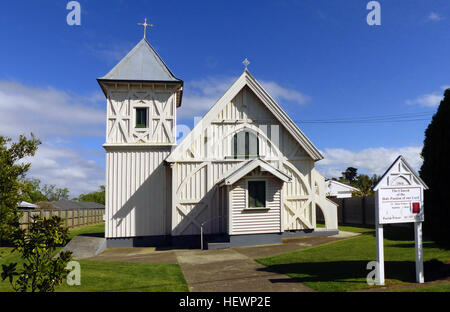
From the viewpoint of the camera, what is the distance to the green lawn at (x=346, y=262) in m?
7.93

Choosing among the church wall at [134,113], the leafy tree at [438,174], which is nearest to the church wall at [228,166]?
the church wall at [134,113]

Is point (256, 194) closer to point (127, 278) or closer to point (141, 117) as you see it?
point (141, 117)

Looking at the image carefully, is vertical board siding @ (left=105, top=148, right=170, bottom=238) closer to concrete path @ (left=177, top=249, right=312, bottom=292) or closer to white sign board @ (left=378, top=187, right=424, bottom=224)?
concrete path @ (left=177, top=249, right=312, bottom=292)

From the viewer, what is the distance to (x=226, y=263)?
11500mm

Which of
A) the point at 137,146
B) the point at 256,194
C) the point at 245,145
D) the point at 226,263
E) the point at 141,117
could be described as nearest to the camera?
the point at 226,263

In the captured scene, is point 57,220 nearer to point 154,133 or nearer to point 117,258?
point 117,258

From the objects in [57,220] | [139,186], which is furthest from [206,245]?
[57,220]

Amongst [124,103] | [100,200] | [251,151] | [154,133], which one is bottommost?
[100,200]

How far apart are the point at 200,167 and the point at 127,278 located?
28.0ft

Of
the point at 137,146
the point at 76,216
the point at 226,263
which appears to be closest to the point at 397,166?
the point at 226,263

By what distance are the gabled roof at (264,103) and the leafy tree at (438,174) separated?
9.17 metres
